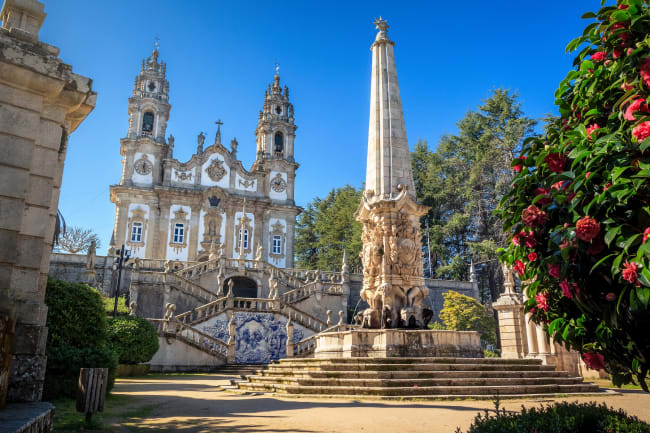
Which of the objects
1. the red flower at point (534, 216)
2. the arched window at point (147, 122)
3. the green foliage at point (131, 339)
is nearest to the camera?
the red flower at point (534, 216)

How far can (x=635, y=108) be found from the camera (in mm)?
2941

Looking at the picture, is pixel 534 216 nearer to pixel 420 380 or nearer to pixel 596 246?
pixel 596 246

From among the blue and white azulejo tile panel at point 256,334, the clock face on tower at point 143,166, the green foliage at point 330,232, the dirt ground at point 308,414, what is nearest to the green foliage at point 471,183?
the green foliage at point 330,232

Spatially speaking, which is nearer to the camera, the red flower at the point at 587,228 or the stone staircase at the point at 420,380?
the red flower at the point at 587,228

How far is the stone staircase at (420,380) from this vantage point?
9977 millimetres

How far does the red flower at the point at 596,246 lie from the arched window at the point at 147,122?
43616 millimetres

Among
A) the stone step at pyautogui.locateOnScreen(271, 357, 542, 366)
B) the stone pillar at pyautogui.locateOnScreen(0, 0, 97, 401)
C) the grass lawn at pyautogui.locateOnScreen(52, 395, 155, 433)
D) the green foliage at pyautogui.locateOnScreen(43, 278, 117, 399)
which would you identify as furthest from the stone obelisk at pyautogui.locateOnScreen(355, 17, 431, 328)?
the stone pillar at pyautogui.locateOnScreen(0, 0, 97, 401)

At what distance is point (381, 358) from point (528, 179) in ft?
27.1

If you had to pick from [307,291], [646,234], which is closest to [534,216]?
[646,234]

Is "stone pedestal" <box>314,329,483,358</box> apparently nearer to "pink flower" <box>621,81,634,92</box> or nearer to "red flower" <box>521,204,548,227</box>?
"red flower" <box>521,204,548,227</box>

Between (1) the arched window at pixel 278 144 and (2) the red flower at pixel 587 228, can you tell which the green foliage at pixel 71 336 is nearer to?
(2) the red flower at pixel 587 228

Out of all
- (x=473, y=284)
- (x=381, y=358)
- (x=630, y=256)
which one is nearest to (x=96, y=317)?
(x=381, y=358)

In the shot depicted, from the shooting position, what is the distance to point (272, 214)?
4347 centimetres

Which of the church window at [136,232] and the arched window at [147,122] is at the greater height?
the arched window at [147,122]
